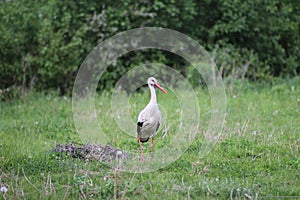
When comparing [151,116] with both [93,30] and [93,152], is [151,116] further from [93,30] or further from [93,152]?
[93,30]

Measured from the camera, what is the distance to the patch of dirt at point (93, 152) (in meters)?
6.86

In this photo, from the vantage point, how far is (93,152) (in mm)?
7016

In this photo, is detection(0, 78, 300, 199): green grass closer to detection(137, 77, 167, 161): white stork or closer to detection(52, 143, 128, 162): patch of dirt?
detection(52, 143, 128, 162): patch of dirt

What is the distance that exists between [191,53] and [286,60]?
12.6 feet

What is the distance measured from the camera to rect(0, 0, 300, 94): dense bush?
13602mm

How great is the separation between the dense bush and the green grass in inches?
125

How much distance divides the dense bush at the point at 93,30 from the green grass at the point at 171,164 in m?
3.17

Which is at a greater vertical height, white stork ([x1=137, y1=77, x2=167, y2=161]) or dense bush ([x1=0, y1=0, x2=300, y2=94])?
dense bush ([x1=0, y1=0, x2=300, y2=94])

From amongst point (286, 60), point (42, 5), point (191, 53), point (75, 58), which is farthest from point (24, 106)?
point (286, 60)

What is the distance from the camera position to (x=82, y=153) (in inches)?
278

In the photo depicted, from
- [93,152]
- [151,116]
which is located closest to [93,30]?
[93,152]

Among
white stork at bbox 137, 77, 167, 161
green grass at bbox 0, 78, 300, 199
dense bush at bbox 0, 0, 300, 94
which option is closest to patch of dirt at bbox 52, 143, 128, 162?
green grass at bbox 0, 78, 300, 199

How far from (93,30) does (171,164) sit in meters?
7.70

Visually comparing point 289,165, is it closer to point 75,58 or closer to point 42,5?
point 75,58
